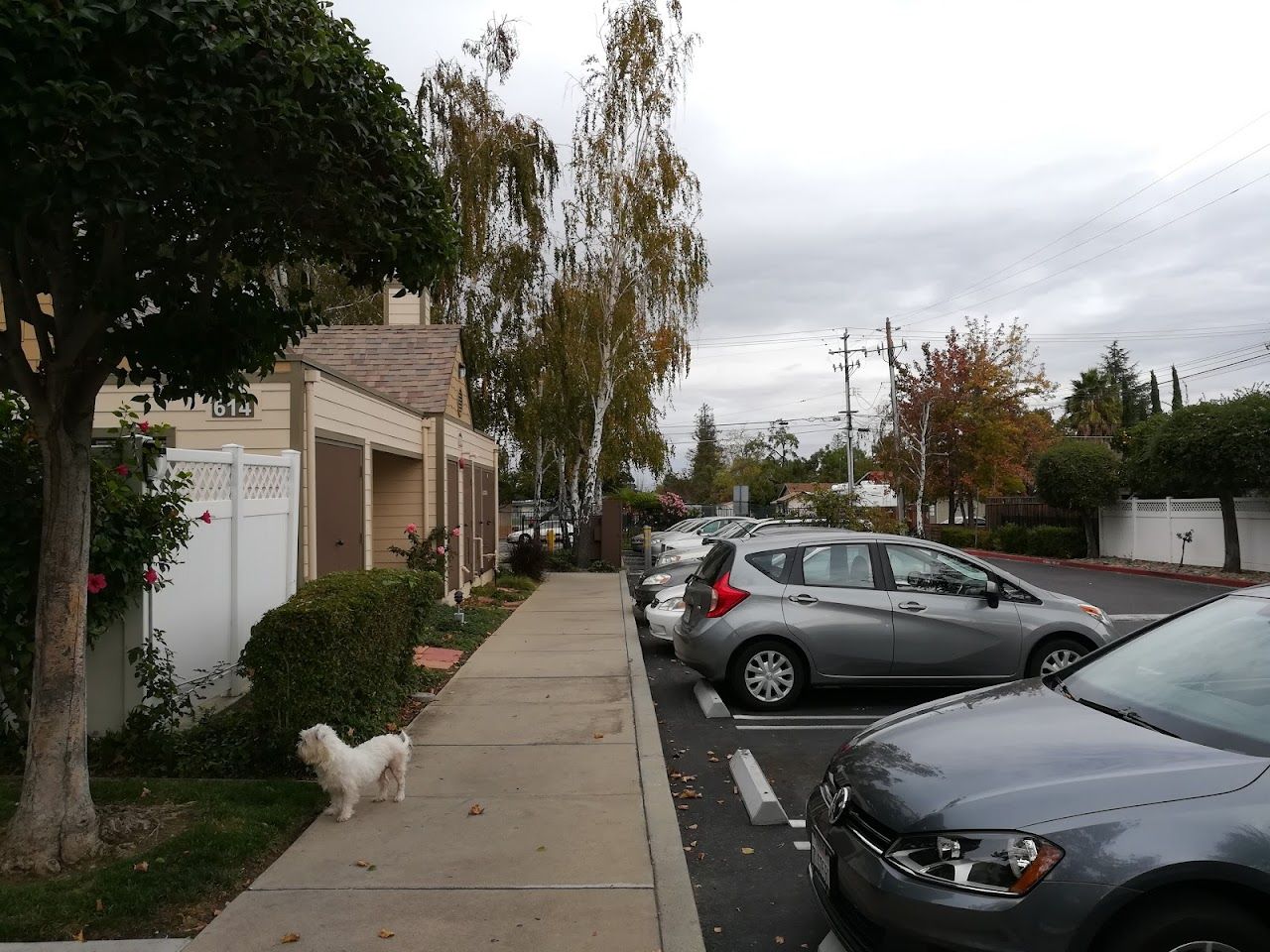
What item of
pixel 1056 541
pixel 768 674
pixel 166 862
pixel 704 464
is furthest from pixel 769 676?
pixel 704 464

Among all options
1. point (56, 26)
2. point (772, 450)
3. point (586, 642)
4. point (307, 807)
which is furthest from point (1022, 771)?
point (772, 450)

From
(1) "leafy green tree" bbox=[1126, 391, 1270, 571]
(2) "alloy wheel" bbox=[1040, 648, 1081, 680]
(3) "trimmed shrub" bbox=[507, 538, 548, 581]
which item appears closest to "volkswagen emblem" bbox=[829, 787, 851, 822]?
(2) "alloy wheel" bbox=[1040, 648, 1081, 680]

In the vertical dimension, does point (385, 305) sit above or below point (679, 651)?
above

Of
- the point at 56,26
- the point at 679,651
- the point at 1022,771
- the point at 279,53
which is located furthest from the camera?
the point at 679,651

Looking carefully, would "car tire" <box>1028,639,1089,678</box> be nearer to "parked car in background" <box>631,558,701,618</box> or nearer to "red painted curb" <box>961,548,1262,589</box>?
"parked car in background" <box>631,558,701,618</box>

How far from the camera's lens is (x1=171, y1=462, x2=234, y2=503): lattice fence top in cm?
689

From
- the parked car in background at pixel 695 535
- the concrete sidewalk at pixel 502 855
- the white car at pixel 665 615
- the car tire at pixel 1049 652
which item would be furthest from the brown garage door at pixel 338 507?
the parked car in background at pixel 695 535

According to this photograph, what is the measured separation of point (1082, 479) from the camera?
2941 cm

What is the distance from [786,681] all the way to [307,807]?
4248 mm

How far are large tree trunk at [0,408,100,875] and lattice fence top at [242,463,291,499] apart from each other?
10.7 feet

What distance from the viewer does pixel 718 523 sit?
26406mm

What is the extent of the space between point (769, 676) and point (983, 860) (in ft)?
17.3

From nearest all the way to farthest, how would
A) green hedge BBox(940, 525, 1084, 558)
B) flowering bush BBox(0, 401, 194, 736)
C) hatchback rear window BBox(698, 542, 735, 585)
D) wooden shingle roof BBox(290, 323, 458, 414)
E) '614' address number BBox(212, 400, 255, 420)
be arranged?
flowering bush BBox(0, 401, 194, 736)
hatchback rear window BBox(698, 542, 735, 585)
'614' address number BBox(212, 400, 255, 420)
wooden shingle roof BBox(290, 323, 458, 414)
green hedge BBox(940, 525, 1084, 558)

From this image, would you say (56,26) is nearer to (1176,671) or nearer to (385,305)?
(1176,671)
